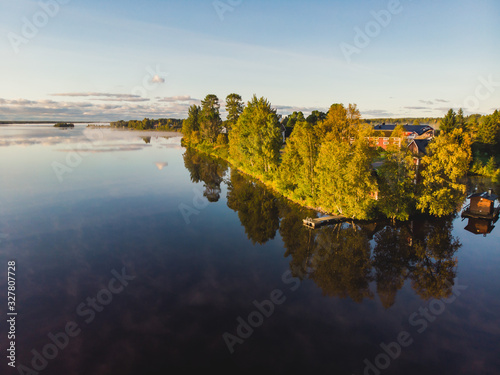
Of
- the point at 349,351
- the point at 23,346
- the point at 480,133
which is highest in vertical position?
the point at 480,133

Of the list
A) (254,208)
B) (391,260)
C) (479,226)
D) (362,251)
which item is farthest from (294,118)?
(391,260)

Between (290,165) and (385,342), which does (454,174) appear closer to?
(290,165)

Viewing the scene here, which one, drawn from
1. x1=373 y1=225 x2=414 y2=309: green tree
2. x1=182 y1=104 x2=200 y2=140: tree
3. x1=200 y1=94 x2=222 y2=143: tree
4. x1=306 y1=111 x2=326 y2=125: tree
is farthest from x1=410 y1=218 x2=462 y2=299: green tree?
x1=182 y1=104 x2=200 y2=140: tree

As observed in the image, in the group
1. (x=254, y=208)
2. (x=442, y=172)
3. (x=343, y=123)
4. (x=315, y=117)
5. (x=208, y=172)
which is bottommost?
(x=254, y=208)

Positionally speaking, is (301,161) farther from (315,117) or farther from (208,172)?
(315,117)

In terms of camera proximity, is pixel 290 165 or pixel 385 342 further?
pixel 290 165

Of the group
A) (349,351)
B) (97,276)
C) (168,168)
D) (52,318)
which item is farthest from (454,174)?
(168,168)

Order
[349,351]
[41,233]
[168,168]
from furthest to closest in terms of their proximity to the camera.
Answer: [168,168]
[41,233]
[349,351]
